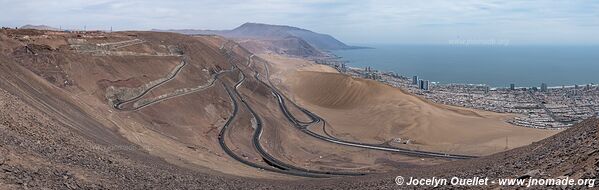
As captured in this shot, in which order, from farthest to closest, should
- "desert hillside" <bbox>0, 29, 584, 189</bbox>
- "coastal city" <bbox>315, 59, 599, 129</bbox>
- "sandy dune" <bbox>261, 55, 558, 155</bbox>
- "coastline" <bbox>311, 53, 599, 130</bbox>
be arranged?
1. "coastal city" <bbox>315, 59, 599, 129</bbox>
2. "coastline" <bbox>311, 53, 599, 130</bbox>
3. "sandy dune" <bbox>261, 55, 558, 155</bbox>
4. "desert hillside" <bbox>0, 29, 584, 189</bbox>

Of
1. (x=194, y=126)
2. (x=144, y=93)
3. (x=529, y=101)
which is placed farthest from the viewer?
(x=529, y=101)

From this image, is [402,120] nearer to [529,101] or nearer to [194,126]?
[194,126]

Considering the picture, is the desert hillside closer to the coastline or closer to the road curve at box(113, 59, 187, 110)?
the road curve at box(113, 59, 187, 110)

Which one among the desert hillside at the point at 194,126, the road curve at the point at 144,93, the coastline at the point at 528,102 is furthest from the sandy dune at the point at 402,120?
the road curve at the point at 144,93

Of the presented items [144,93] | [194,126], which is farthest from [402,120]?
[144,93]

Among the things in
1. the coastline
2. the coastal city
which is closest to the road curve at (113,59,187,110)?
the coastline

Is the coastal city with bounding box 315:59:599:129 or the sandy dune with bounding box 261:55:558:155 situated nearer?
the sandy dune with bounding box 261:55:558:155

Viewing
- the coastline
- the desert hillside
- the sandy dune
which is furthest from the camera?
the coastline
